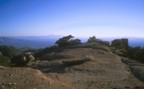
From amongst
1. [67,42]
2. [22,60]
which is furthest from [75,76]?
[67,42]

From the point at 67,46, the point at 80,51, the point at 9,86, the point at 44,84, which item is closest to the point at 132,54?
the point at 80,51

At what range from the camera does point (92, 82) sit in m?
20.1

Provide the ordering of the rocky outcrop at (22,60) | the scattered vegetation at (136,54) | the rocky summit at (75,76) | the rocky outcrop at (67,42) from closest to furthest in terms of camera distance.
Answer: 1. the rocky summit at (75,76)
2. the rocky outcrop at (22,60)
3. the scattered vegetation at (136,54)
4. the rocky outcrop at (67,42)

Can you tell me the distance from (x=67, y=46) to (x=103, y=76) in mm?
19152

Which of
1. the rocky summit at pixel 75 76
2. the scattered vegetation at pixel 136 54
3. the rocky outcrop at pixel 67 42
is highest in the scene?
the rocky outcrop at pixel 67 42

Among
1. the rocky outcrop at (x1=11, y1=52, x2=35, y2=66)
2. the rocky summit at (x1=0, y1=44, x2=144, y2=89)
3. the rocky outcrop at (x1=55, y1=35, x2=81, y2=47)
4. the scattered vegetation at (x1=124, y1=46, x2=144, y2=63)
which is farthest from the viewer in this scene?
the rocky outcrop at (x1=55, y1=35, x2=81, y2=47)

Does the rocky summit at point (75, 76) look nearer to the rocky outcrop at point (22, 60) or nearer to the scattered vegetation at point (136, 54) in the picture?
the rocky outcrop at point (22, 60)

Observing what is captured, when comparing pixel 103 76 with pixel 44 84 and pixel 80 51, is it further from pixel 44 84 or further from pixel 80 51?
pixel 80 51

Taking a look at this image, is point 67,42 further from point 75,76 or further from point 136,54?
point 75,76

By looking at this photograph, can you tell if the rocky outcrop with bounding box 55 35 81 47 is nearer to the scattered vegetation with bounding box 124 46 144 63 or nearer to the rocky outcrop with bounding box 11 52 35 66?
the scattered vegetation with bounding box 124 46 144 63

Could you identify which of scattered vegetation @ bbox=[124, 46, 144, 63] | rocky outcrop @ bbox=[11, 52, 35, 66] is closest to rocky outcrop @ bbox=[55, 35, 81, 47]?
scattered vegetation @ bbox=[124, 46, 144, 63]

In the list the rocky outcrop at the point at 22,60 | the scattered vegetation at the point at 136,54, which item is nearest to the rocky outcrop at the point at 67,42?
the scattered vegetation at the point at 136,54

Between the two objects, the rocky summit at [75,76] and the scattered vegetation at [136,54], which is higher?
the scattered vegetation at [136,54]

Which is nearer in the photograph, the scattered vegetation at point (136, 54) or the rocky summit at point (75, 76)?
the rocky summit at point (75, 76)
